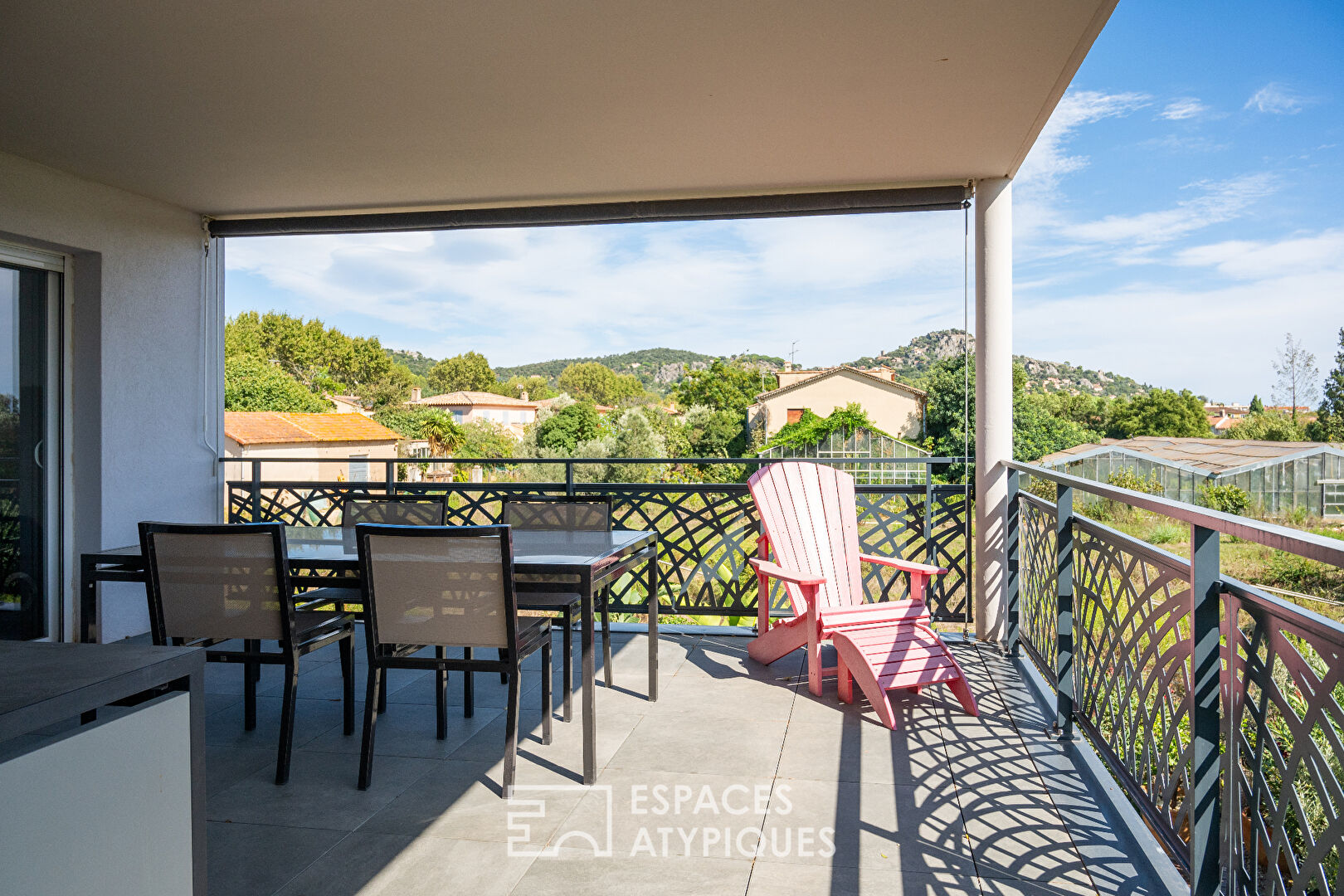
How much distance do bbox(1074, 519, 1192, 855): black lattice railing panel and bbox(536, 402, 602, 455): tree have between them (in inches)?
1230

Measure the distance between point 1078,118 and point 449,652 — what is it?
43.8 meters

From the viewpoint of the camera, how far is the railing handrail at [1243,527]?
121 cm

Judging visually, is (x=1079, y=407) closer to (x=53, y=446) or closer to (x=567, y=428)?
(x=567, y=428)

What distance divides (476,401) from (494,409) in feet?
3.84

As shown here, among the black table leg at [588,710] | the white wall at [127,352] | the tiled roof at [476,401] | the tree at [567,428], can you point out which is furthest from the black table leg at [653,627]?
the tiled roof at [476,401]

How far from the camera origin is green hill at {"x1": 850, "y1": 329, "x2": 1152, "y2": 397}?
1367 inches

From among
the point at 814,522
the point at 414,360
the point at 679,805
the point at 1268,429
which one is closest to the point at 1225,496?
the point at 1268,429

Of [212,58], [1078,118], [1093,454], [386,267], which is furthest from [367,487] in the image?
[1078,118]

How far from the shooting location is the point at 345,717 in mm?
3230

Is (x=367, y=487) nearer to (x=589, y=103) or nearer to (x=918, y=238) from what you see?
(x=589, y=103)

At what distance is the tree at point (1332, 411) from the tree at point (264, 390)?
39.1 meters

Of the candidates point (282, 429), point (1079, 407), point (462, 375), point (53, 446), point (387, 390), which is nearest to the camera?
point (53, 446)

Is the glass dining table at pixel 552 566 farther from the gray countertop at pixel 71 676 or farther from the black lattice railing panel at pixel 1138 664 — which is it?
the gray countertop at pixel 71 676

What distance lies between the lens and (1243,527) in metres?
1.49
